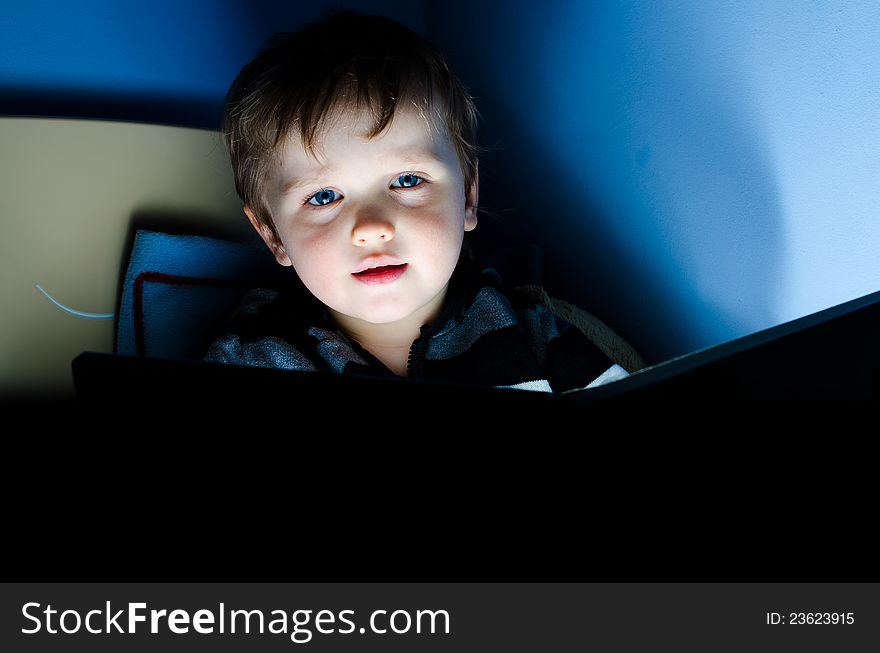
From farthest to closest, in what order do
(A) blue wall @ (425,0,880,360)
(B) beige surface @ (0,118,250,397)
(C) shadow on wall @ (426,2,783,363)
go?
(B) beige surface @ (0,118,250,397)
(C) shadow on wall @ (426,2,783,363)
(A) blue wall @ (425,0,880,360)

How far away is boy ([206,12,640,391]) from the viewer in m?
0.93

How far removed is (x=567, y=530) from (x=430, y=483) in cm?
8

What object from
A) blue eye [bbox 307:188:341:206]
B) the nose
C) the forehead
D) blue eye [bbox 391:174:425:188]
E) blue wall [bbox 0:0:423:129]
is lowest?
the nose

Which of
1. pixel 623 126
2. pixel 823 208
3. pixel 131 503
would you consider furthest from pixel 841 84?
pixel 131 503

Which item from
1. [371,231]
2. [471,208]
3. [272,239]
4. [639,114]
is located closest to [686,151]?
[639,114]

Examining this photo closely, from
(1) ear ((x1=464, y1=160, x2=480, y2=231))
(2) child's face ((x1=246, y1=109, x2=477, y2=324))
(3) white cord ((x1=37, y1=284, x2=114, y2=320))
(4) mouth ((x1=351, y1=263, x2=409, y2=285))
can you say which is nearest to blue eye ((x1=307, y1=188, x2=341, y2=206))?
(2) child's face ((x1=246, y1=109, x2=477, y2=324))

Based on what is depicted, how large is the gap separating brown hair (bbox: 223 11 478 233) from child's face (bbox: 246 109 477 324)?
0.07ft

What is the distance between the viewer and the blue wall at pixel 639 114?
78 centimetres

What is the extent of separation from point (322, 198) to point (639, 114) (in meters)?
0.44

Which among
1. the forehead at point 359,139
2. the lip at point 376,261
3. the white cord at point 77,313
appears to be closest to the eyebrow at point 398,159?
the forehead at point 359,139

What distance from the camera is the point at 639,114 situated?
1.02 m

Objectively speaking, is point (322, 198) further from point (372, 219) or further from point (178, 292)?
point (178, 292)

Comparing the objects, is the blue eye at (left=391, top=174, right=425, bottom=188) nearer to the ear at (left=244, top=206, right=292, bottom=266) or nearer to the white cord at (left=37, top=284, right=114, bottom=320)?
the ear at (left=244, top=206, right=292, bottom=266)
